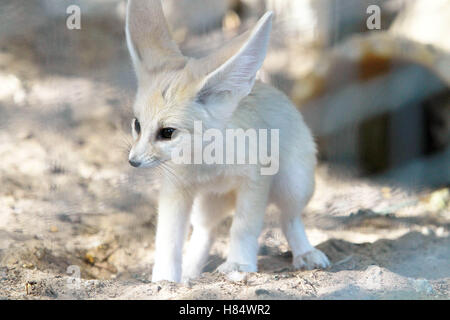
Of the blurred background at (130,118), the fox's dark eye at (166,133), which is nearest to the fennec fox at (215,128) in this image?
the fox's dark eye at (166,133)

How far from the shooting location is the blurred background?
407cm

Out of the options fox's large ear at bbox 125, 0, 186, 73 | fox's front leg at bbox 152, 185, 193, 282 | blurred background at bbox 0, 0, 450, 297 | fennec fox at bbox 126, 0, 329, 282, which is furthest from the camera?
blurred background at bbox 0, 0, 450, 297

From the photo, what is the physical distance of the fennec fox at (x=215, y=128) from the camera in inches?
111

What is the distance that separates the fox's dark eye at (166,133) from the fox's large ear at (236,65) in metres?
0.22

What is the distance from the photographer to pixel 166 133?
284cm

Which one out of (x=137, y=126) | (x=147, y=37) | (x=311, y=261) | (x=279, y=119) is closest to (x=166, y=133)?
(x=137, y=126)

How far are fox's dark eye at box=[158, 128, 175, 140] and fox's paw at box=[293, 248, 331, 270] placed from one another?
4.07 feet

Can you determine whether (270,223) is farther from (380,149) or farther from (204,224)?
(380,149)

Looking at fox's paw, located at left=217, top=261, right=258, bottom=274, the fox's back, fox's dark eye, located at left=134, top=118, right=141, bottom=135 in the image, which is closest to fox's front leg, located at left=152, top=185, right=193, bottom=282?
fox's paw, located at left=217, top=261, right=258, bottom=274

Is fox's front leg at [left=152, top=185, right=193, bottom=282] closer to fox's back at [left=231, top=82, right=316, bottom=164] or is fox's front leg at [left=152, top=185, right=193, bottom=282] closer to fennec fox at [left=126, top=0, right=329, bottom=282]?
fennec fox at [left=126, top=0, right=329, bottom=282]

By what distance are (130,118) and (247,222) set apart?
4.61 feet

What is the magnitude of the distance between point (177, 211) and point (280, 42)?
279cm

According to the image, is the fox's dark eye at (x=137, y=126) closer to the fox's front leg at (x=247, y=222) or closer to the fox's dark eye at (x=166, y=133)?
the fox's dark eye at (x=166, y=133)
